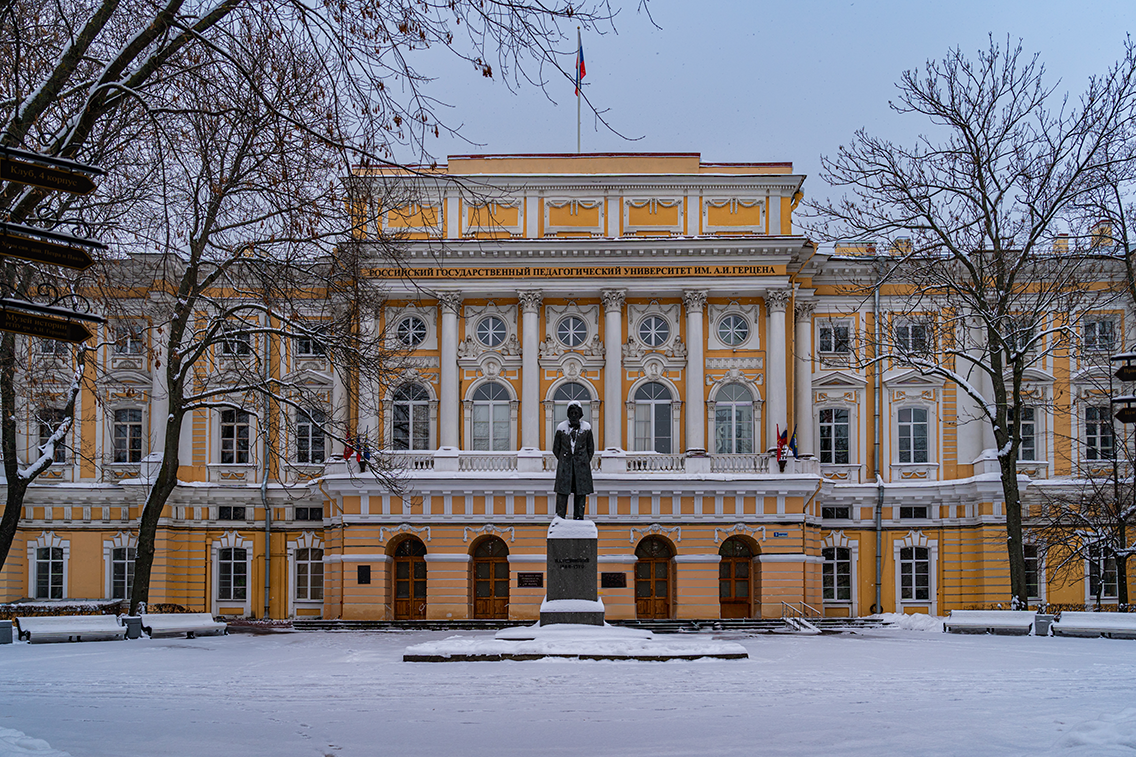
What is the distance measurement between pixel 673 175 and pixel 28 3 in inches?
1071

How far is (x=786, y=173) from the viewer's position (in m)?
37.8

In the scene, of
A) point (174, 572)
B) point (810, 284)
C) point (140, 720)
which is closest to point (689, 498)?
point (810, 284)

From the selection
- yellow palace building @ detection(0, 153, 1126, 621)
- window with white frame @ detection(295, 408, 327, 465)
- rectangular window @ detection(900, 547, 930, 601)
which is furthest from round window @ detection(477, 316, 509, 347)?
rectangular window @ detection(900, 547, 930, 601)

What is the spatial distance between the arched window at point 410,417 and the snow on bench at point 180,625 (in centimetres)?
1239

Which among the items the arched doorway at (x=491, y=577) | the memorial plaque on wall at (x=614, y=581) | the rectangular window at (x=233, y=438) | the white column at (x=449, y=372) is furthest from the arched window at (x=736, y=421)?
the rectangular window at (x=233, y=438)

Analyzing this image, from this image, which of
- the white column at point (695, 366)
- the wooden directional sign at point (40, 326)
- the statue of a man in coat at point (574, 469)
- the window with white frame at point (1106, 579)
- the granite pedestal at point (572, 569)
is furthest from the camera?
the white column at point (695, 366)

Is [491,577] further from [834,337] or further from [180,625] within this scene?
[834,337]

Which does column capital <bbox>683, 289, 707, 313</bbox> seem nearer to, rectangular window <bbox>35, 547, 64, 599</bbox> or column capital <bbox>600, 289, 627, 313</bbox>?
column capital <bbox>600, 289, 627, 313</bbox>

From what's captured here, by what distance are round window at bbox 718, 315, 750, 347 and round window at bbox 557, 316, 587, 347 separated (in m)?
4.31

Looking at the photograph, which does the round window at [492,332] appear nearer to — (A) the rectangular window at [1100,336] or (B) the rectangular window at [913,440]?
(B) the rectangular window at [913,440]

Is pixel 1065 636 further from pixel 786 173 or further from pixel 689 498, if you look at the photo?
pixel 786 173

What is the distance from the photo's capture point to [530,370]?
37562mm

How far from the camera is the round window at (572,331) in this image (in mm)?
38312

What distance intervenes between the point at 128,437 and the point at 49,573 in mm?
4863
